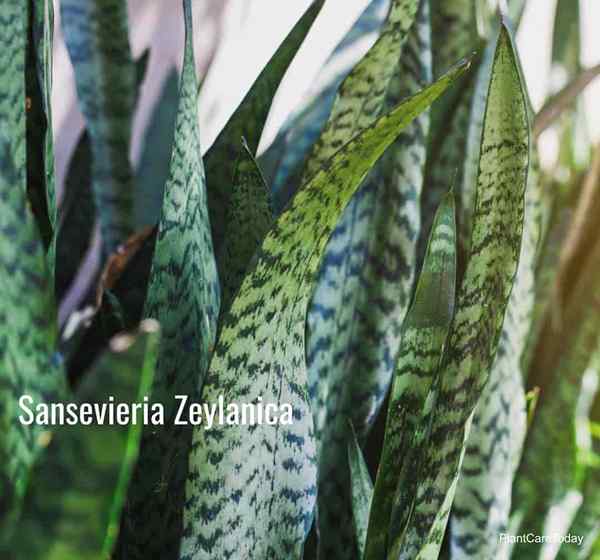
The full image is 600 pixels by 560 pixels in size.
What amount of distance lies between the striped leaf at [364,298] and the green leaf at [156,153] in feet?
0.98

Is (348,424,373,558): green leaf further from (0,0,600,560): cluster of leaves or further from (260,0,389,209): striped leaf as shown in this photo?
(260,0,389,209): striped leaf

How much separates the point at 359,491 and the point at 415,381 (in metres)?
0.07

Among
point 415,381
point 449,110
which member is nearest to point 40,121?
point 415,381

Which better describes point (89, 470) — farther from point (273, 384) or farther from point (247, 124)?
point (247, 124)

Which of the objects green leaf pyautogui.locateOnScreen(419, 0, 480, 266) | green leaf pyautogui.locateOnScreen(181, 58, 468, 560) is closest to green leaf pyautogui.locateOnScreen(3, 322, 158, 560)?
green leaf pyautogui.locateOnScreen(181, 58, 468, 560)

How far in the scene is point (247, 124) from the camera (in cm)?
48

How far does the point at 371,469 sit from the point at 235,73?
51cm

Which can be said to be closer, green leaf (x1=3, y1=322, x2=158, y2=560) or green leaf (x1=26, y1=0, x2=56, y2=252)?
green leaf (x1=3, y1=322, x2=158, y2=560)

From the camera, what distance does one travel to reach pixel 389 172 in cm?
48

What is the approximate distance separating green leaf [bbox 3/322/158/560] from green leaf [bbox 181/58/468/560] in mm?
111

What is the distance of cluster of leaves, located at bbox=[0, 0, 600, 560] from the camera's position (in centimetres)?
25

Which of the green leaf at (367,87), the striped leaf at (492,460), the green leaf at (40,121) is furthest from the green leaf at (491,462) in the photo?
the green leaf at (40,121)

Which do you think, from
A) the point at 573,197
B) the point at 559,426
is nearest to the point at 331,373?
the point at 559,426

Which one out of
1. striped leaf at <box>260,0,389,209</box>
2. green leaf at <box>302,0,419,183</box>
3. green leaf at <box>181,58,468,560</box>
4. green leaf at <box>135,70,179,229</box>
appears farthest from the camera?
green leaf at <box>135,70,179,229</box>
